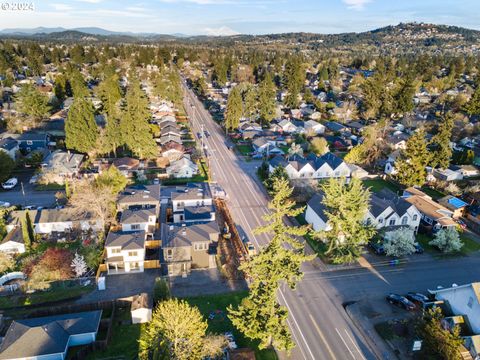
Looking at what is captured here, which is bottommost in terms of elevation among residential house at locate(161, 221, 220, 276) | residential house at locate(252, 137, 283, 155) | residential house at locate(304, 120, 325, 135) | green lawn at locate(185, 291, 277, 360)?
green lawn at locate(185, 291, 277, 360)

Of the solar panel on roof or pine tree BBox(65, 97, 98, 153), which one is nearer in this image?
the solar panel on roof

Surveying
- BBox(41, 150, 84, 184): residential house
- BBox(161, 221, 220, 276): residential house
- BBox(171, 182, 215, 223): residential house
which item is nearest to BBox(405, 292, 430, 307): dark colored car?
BBox(161, 221, 220, 276): residential house

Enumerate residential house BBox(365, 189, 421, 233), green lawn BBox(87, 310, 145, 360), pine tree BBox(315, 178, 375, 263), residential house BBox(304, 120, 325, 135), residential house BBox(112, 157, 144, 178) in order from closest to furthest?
1. green lawn BBox(87, 310, 145, 360)
2. pine tree BBox(315, 178, 375, 263)
3. residential house BBox(365, 189, 421, 233)
4. residential house BBox(112, 157, 144, 178)
5. residential house BBox(304, 120, 325, 135)

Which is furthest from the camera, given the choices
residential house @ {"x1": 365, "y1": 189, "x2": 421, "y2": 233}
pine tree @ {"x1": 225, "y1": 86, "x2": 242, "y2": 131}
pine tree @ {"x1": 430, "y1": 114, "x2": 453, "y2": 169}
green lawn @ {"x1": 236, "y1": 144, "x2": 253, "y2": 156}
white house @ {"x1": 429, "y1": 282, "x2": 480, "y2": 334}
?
pine tree @ {"x1": 225, "y1": 86, "x2": 242, "y2": 131}

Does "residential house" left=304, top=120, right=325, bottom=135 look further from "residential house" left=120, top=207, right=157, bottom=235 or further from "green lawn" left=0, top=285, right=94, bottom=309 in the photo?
"green lawn" left=0, top=285, right=94, bottom=309

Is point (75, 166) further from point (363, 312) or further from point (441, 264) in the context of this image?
point (441, 264)

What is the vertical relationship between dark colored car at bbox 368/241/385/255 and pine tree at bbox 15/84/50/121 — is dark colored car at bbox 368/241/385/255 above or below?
below

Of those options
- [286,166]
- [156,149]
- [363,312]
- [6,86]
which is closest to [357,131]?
[286,166]

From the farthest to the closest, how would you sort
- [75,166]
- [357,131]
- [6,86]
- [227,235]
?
1. [6,86]
2. [357,131]
3. [75,166]
4. [227,235]
